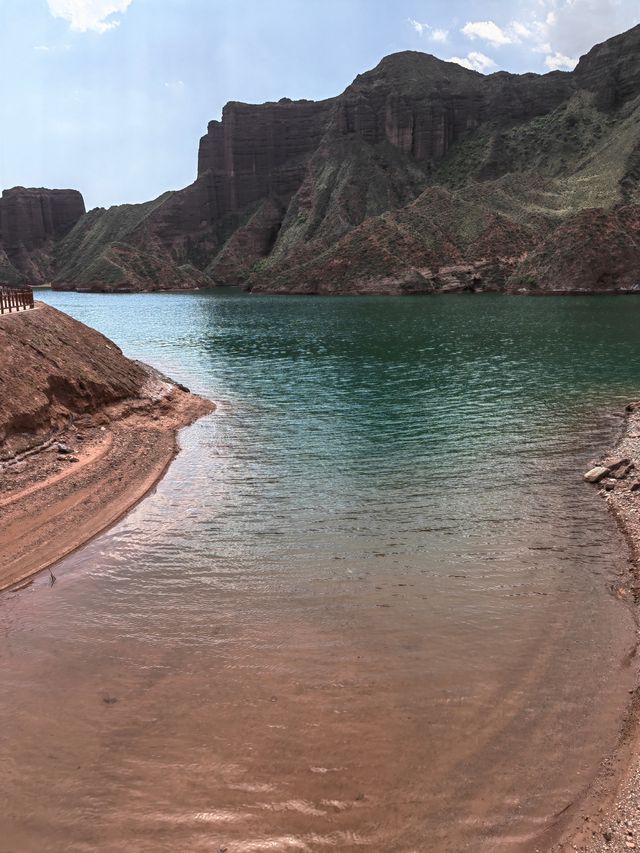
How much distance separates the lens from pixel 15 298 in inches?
1151

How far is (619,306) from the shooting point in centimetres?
8456

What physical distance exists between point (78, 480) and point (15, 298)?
48.0 feet

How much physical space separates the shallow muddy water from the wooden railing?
41.7ft

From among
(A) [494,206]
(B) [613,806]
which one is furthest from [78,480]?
(A) [494,206]

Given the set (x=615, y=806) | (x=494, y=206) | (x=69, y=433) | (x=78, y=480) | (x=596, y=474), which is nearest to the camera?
(x=615, y=806)

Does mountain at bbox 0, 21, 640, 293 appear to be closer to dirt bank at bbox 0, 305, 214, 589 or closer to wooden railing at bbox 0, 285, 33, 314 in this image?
dirt bank at bbox 0, 305, 214, 589

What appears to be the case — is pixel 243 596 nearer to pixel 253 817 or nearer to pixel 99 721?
pixel 99 721

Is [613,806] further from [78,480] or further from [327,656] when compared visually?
[78,480]

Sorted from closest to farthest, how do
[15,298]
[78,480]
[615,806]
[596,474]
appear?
[615,806]
[596,474]
[78,480]
[15,298]

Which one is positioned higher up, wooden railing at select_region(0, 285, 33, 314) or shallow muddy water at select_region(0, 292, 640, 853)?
wooden railing at select_region(0, 285, 33, 314)

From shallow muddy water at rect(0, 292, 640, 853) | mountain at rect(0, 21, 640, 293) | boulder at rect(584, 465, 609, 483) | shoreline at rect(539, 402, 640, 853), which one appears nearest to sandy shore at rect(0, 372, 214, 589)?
shallow muddy water at rect(0, 292, 640, 853)

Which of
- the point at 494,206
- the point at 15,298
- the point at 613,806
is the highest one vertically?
the point at 494,206

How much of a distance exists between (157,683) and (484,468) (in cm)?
1383

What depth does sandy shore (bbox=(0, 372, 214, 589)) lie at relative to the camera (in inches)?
597
